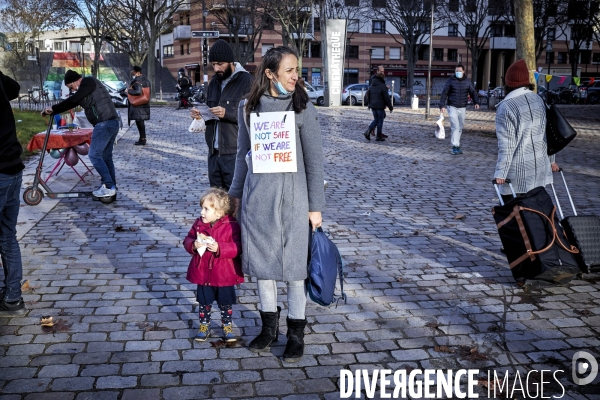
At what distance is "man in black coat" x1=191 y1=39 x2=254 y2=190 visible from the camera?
19.3 feet

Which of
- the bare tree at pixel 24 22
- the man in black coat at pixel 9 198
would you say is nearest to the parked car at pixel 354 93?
the bare tree at pixel 24 22

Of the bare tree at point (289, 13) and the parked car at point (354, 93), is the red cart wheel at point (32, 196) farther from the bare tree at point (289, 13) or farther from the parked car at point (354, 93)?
the parked car at point (354, 93)

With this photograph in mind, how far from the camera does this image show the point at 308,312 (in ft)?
16.3

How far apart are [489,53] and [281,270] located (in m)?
73.4

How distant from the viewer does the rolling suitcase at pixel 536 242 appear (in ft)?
17.3

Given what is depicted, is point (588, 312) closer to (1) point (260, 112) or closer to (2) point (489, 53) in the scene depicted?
(1) point (260, 112)

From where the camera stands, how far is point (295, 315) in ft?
13.6

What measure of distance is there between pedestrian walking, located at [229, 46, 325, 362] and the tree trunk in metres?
14.6

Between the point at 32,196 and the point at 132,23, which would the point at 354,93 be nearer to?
the point at 132,23

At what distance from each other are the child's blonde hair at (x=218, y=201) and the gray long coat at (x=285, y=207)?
262mm

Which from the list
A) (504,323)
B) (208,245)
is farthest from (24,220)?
(504,323)

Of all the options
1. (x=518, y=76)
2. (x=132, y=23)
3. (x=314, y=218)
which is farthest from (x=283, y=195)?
(x=132, y=23)

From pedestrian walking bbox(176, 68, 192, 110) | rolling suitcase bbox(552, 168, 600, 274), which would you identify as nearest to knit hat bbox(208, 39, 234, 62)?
rolling suitcase bbox(552, 168, 600, 274)

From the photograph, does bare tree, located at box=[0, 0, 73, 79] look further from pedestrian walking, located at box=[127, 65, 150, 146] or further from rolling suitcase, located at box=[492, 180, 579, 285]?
rolling suitcase, located at box=[492, 180, 579, 285]
